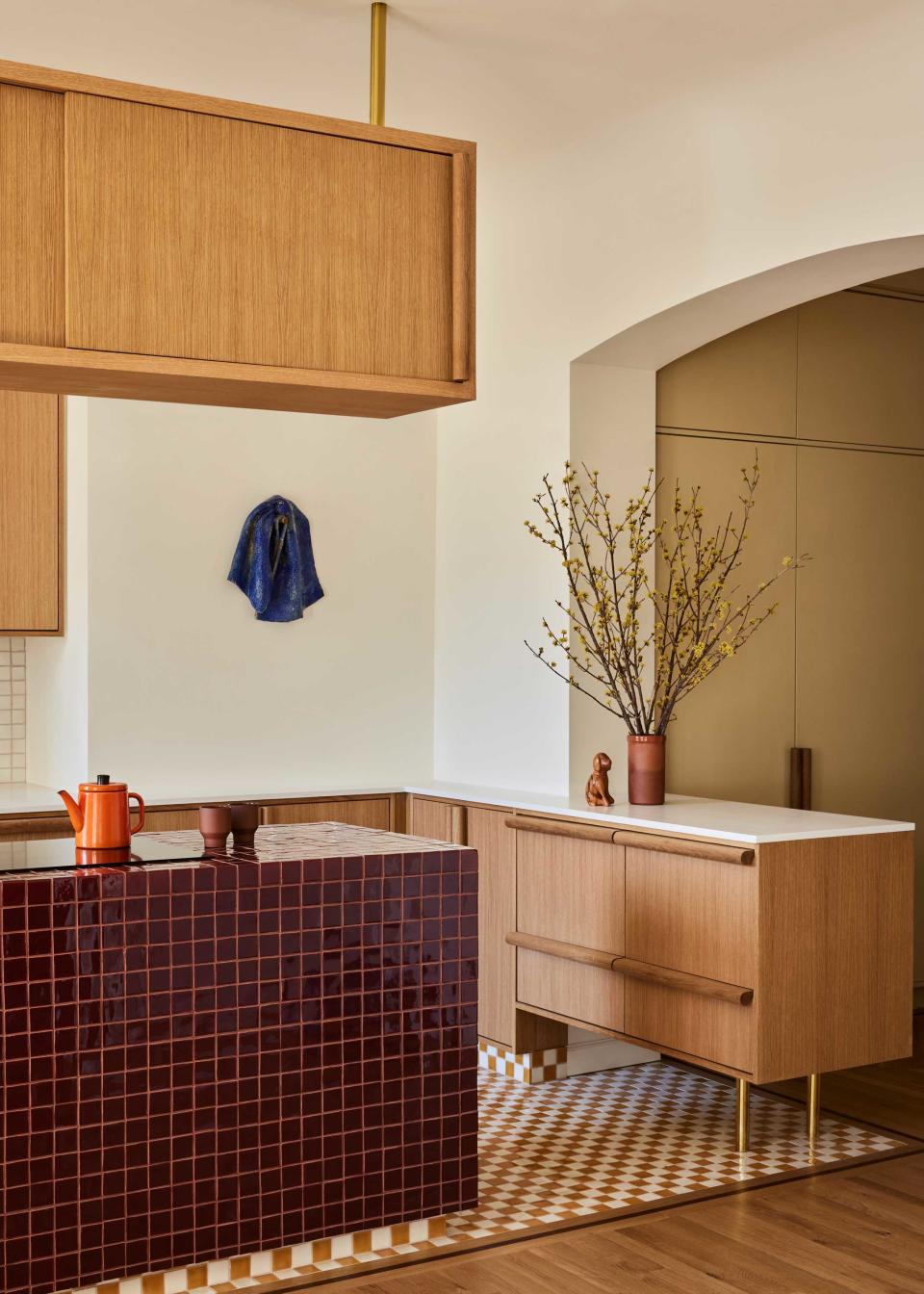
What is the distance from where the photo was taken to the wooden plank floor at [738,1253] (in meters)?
3.27

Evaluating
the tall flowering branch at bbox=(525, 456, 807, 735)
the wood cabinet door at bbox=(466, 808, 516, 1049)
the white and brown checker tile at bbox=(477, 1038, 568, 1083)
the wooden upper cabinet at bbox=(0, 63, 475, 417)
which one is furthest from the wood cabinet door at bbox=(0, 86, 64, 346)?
the white and brown checker tile at bbox=(477, 1038, 568, 1083)

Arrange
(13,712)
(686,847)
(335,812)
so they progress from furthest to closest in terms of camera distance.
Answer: (13,712), (335,812), (686,847)

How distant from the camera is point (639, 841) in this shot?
14.0 ft

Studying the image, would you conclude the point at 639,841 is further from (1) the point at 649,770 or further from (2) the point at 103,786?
(2) the point at 103,786

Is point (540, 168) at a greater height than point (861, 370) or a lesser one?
greater

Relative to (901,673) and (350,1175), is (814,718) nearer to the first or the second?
(901,673)

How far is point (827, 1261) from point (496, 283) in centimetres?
355

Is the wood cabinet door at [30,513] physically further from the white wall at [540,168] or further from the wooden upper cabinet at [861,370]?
the wooden upper cabinet at [861,370]

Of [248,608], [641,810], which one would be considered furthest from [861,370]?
[248,608]

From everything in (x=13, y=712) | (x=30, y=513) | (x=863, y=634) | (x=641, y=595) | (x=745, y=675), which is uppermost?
(x=30, y=513)

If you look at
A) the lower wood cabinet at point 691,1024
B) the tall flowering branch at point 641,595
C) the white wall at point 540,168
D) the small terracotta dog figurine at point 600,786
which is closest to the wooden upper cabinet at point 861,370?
the tall flowering branch at point 641,595

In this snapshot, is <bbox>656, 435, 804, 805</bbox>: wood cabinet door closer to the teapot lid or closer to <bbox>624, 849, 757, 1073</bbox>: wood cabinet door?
<bbox>624, 849, 757, 1073</bbox>: wood cabinet door

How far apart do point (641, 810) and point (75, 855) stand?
76.0 inches

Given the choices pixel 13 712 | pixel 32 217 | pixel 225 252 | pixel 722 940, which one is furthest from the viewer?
pixel 13 712
